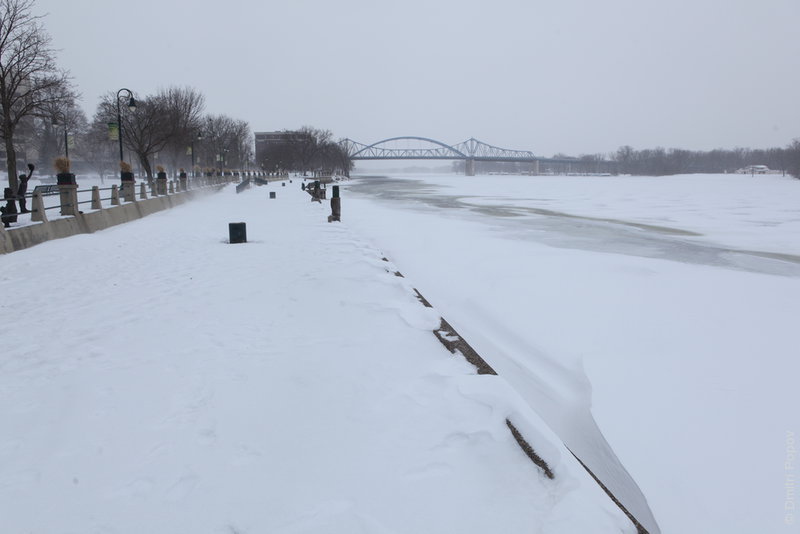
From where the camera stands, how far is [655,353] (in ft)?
22.2

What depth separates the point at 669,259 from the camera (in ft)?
43.9

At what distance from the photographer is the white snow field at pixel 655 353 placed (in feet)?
14.2

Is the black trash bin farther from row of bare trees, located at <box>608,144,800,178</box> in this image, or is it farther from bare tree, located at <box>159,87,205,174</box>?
row of bare trees, located at <box>608,144,800,178</box>

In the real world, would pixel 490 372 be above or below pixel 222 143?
below

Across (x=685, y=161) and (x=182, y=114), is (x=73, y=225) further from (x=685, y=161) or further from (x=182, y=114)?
(x=685, y=161)

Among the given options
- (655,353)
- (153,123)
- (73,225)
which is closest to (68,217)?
(73,225)

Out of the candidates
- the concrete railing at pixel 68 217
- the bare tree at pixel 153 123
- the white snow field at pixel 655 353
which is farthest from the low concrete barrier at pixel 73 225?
the bare tree at pixel 153 123

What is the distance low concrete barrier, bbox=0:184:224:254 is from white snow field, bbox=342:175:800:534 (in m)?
8.60

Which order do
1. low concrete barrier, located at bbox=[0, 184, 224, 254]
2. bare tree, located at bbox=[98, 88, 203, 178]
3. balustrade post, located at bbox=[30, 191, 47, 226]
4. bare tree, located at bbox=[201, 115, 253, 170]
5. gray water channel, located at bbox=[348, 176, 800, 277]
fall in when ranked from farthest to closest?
bare tree, located at bbox=[201, 115, 253, 170], bare tree, located at bbox=[98, 88, 203, 178], balustrade post, located at bbox=[30, 191, 47, 226], gray water channel, located at bbox=[348, 176, 800, 277], low concrete barrier, located at bbox=[0, 184, 224, 254]

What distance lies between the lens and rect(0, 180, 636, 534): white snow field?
306cm

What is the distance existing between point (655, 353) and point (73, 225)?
15102mm

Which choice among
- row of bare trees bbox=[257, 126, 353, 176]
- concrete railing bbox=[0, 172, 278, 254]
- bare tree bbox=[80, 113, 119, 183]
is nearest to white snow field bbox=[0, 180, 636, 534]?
concrete railing bbox=[0, 172, 278, 254]

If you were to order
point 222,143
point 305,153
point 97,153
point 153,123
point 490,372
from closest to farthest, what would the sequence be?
point 490,372, point 153,123, point 222,143, point 97,153, point 305,153

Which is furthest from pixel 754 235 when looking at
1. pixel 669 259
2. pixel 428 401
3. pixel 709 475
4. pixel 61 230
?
pixel 61 230
